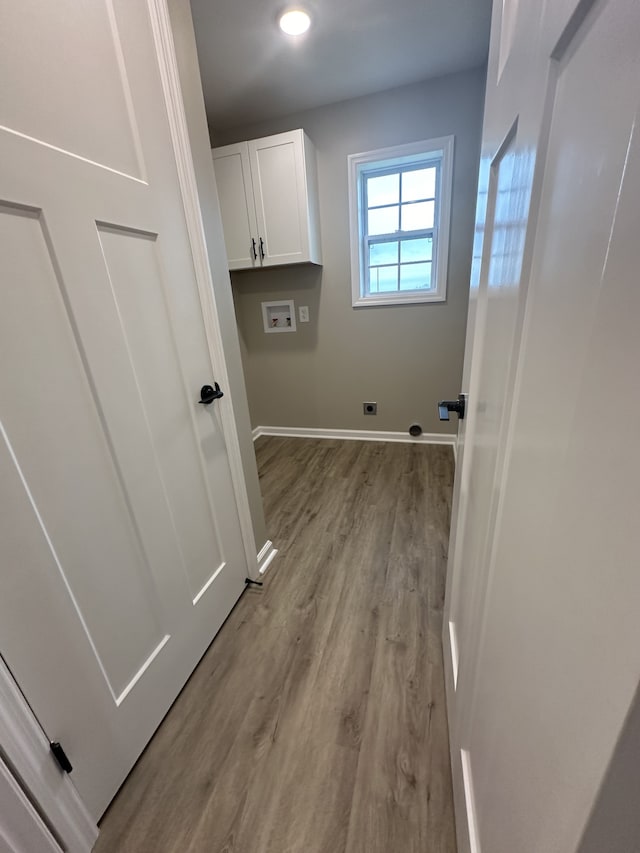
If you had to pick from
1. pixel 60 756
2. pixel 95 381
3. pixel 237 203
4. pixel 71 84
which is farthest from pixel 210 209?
pixel 60 756

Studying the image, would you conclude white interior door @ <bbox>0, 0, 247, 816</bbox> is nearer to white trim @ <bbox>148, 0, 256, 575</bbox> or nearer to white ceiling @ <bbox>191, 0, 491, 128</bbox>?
white trim @ <bbox>148, 0, 256, 575</bbox>

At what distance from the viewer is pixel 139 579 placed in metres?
1.03

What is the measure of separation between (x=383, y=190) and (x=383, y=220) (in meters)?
0.20

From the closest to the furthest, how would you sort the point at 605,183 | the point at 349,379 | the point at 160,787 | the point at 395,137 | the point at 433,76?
the point at 605,183 → the point at 160,787 → the point at 433,76 → the point at 395,137 → the point at 349,379

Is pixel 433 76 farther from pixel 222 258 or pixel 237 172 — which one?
pixel 222 258

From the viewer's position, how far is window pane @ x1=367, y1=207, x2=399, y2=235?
264cm

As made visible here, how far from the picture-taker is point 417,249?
2.66 m

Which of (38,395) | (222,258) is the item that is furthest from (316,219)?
(38,395)

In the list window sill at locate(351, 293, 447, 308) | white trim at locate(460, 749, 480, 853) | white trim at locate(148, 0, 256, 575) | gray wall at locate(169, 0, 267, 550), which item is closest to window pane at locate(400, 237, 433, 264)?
window sill at locate(351, 293, 447, 308)

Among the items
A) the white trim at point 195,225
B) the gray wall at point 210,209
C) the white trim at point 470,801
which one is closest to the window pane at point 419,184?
the gray wall at point 210,209

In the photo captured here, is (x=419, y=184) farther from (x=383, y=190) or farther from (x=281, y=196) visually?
(x=281, y=196)

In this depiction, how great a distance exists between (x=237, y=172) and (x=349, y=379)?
1.79 m

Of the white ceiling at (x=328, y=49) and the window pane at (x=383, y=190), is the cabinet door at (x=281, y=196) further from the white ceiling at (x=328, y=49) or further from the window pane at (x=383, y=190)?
the window pane at (x=383, y=190)

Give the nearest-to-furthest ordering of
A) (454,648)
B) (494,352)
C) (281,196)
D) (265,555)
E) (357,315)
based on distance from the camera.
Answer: (494,352)
(454,648)
(265,555)
(281,196)
(357,315)
